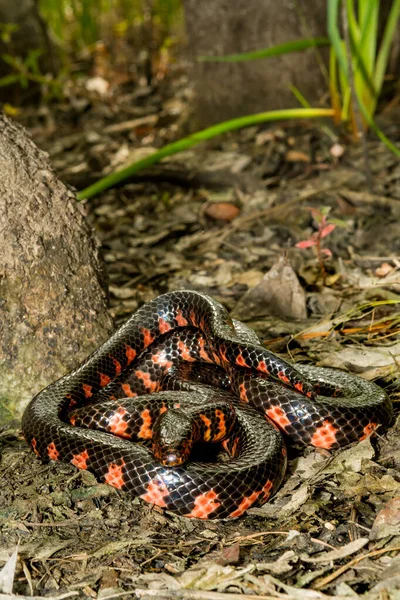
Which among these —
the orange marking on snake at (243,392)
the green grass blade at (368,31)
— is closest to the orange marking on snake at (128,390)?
the orange marking on snake at (243,392)

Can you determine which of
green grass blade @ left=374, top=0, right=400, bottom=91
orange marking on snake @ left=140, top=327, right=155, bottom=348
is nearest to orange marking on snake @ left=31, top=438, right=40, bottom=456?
orange marking on snake @ left=140, top=327, right=155, bottom=348

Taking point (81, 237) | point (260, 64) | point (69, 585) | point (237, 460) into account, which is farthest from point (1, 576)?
point (260, 64)

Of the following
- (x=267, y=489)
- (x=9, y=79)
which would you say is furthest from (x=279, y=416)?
(x=9, y=79)

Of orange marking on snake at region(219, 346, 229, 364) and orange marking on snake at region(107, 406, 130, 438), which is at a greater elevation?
orange marking on snake at region(219, 346, 229, 364)

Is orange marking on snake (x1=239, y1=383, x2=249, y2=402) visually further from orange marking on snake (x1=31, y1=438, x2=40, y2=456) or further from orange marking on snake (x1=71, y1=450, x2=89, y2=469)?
orange marking on snake (x1=31, y1=438, x2=40, y2=456)

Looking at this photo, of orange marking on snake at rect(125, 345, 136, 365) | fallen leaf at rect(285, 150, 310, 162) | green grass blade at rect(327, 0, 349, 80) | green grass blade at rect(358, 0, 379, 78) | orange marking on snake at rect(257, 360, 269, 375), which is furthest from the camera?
fallen leaf at rect(285, 150, 310, 162)

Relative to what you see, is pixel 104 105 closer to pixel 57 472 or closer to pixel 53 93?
pixel 53 93
